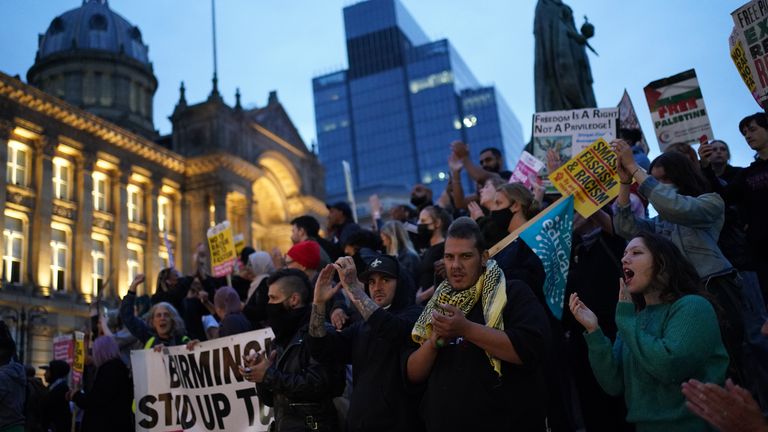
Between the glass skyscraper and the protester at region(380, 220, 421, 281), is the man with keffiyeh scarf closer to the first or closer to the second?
the protester at region(380, 220, 421, 281)

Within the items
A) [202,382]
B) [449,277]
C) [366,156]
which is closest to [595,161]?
[449,277]

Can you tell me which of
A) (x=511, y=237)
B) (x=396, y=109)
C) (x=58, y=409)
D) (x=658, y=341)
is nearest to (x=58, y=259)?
(x=58, y=409)

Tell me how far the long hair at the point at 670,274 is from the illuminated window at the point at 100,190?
3236cm

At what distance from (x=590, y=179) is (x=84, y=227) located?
29740 mm

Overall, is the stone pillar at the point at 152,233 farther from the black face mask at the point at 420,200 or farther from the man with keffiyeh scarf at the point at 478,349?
the man with keffiyeh scarf at the point at 478,349

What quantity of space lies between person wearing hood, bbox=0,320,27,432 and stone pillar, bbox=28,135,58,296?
24.2m

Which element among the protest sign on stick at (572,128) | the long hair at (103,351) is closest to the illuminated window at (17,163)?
the long hair at (103,351)

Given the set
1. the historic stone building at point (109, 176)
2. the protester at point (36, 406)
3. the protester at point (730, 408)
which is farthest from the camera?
the historic stone building at point (109, 176)

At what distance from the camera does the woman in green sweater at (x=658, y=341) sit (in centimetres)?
325

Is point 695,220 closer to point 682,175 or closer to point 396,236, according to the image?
point 682,175

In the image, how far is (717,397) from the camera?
100 inches

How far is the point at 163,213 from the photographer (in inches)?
A: 1430

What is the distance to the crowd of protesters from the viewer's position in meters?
3.31

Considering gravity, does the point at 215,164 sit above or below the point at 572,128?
above
